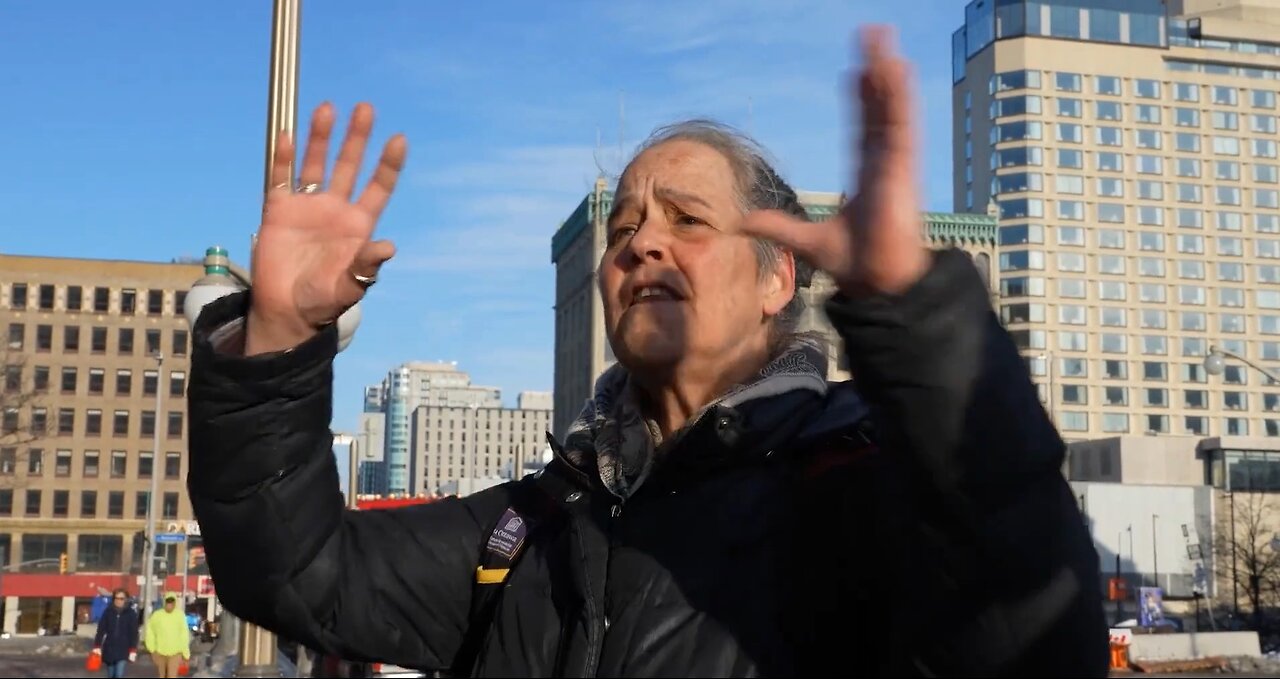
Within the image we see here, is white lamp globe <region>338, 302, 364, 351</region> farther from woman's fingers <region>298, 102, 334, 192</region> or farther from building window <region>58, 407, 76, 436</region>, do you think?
building window <region>58, 407, 76, 436</region>

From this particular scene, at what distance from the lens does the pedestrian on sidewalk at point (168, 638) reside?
19.0 metres

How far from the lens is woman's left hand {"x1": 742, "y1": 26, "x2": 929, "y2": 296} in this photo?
1453 mm

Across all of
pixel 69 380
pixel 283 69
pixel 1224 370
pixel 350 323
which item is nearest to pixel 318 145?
pixel 350 323

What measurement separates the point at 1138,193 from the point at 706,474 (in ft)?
347

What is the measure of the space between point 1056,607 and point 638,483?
26.4 inches

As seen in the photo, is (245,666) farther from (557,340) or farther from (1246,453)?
(557,340)

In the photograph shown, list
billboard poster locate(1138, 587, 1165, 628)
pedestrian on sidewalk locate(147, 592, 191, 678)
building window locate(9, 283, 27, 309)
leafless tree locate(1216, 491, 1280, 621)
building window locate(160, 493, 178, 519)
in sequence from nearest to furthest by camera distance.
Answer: pedestrian on sidewalk locate(147, 592, 191, 678)
billboard poster locate(1138, 587, 1165, 628)
leafless tree locate(1216, 491, 1280, 621)
building window locate(9, 283, 27, 309)
building window locate(160, 493, 178, 519)

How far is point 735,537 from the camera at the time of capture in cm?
190

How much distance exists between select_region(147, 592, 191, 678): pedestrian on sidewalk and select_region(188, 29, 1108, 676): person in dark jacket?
58.1 feet

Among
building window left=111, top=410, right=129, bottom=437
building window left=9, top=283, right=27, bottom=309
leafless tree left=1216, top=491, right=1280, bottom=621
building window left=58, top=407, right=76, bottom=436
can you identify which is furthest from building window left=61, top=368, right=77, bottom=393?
leafless tree left=1216, top=491, right=1280, bottom=621

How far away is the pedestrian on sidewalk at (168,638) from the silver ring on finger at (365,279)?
17.9m

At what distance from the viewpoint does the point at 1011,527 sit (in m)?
1.49

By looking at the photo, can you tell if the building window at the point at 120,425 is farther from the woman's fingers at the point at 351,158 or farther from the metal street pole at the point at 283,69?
the woman's fingers at the point at 351,158

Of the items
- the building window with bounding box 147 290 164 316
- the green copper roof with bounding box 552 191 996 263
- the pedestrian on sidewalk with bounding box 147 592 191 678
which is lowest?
the pedestrian on sidewalk with bounding box 147 592 191 678
